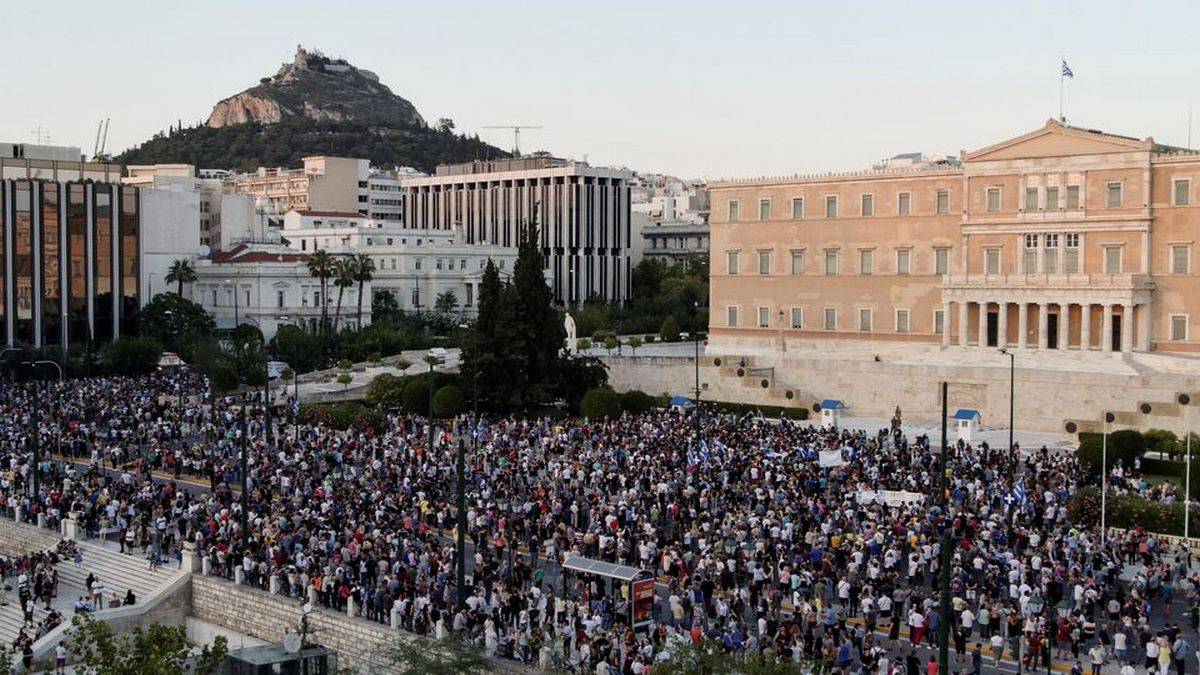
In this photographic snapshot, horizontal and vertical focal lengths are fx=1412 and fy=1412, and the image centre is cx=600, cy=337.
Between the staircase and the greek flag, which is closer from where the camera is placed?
the greek flag

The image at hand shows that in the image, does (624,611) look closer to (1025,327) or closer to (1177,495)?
(1177,495)

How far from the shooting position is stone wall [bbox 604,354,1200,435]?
50.6m

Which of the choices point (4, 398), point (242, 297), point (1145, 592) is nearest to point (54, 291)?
point (242, 297)

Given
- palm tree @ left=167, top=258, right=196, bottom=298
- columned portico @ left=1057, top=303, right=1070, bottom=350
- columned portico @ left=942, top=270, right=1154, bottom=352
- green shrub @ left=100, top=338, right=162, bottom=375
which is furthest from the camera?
palm tree @ left=167, top=258, right=196, bottom=298

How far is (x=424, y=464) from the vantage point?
40.6 m

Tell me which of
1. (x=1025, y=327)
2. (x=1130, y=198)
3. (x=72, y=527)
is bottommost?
(x=72, y=527)

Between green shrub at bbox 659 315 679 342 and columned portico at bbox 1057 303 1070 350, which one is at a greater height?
columned portico at bbox 1057 303 1070 350

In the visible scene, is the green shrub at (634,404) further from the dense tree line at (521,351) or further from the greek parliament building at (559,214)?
the greek parliament building at (559,214)

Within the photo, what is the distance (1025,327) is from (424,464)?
30375 mm

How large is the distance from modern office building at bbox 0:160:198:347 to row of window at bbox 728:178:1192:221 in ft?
132

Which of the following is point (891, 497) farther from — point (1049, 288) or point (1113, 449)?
point (1049, 288)

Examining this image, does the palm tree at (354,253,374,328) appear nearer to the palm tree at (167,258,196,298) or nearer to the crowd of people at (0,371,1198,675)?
the palm tree at (167,258,196,298)

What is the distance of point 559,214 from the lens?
4958 inches

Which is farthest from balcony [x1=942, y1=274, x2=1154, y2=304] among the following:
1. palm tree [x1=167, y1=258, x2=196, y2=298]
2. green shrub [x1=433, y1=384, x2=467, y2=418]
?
palm tree [x1=167, y1=258, x2=196, y2=298]
